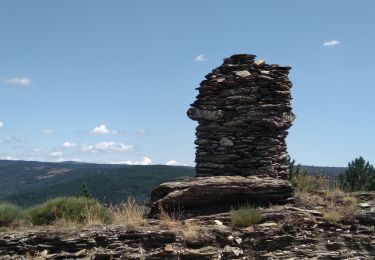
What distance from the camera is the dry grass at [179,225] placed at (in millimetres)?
11211

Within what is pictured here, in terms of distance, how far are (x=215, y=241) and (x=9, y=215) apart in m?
6.20

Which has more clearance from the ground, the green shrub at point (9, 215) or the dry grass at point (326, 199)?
the dry grass at point (326, 199)

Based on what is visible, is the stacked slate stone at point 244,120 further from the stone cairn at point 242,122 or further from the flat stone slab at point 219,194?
the flat stone slab at point 219,194

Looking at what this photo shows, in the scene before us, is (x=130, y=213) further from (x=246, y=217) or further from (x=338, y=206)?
(x=338, y=206)

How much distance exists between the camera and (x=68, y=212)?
1391 centimetres

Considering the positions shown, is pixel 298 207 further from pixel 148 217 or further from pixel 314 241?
pixel 148 217

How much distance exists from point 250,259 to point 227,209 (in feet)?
7.62

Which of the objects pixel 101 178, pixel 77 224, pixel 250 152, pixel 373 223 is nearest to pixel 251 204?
pixel 250 152

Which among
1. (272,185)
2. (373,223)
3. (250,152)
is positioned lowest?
(373,223)

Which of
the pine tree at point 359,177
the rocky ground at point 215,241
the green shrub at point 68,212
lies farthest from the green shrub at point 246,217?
the pine tree at point 359,177

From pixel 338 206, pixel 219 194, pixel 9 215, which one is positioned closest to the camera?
pixel 338 206

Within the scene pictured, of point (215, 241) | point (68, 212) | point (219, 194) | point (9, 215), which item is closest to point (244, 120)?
point (219, 194)

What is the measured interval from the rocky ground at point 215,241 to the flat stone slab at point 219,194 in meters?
1.14

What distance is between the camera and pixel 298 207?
12781mm
